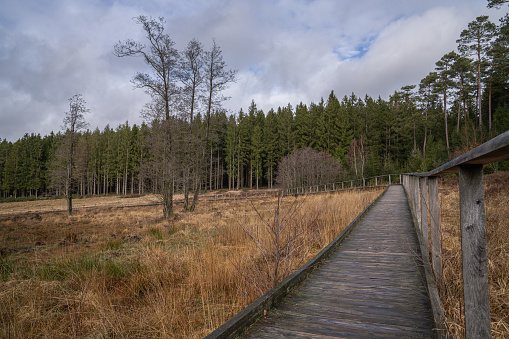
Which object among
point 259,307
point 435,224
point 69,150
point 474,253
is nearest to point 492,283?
point 435,224

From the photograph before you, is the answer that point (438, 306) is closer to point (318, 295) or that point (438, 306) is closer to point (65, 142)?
point (318, 295)

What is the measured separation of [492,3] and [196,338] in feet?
82.5

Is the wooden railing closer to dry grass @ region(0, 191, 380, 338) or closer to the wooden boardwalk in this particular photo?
the wooden boardwalk

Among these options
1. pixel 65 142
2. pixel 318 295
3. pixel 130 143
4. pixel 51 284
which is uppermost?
pixel 130 143

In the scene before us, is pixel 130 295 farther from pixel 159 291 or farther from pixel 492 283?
pixel 492 283

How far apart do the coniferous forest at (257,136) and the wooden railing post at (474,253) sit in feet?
45.1

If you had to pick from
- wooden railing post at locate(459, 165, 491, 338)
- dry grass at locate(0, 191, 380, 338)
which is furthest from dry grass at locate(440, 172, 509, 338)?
dry grass at locate(0, 191, 380, 338)

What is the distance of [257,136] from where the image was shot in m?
57.0

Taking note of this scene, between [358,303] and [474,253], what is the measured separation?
5.54ft

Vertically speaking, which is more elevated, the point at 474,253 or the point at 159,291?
the point at 474,253

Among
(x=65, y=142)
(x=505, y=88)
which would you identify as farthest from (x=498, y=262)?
(x=505, y=88)

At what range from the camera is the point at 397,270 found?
387cm

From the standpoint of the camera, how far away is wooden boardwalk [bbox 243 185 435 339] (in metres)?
2.32

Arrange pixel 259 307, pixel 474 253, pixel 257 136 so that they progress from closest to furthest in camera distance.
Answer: pixel 474 253
pixel 259 307
pixel 257 136
